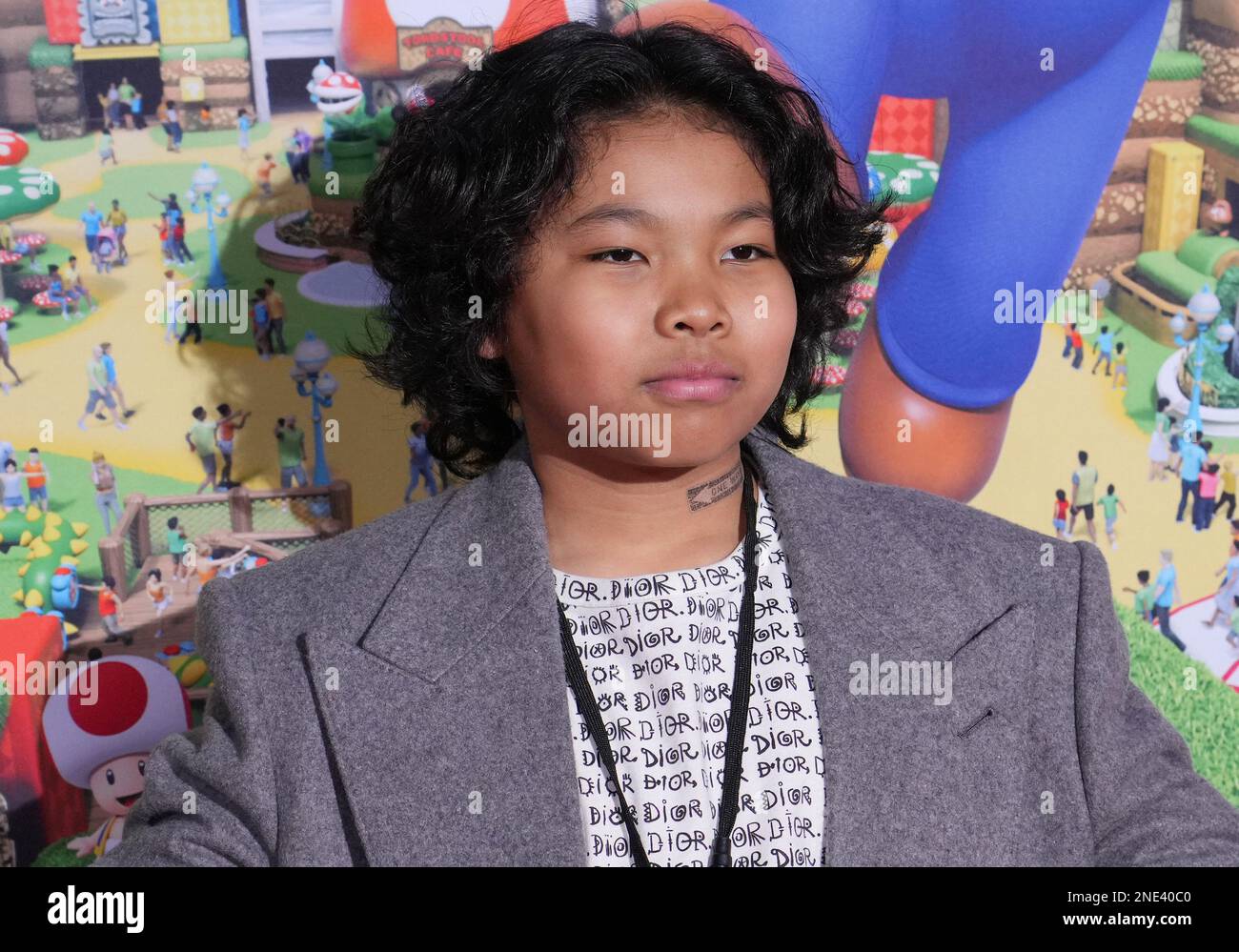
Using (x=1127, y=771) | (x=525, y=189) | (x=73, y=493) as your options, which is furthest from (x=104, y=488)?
(x=1127, y=771)

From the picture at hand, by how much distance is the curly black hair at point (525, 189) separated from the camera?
1.75 metres

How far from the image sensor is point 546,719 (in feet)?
5.38

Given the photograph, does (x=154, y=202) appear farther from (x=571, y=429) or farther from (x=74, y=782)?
(x=571, y=429)

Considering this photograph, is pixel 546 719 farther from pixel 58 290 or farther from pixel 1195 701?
pixel 1195 701

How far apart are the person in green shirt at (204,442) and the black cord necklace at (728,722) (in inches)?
51.5

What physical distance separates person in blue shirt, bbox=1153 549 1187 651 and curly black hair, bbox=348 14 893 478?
46.8 inches

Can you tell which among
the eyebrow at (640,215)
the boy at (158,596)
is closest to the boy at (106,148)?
the boy at (158,596)

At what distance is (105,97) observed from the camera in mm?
2770

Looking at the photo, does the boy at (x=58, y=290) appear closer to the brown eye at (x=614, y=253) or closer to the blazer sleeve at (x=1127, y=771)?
the brown eye at (x=614, y=253)

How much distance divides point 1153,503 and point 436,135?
5.86 ft

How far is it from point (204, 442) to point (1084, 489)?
181cm
